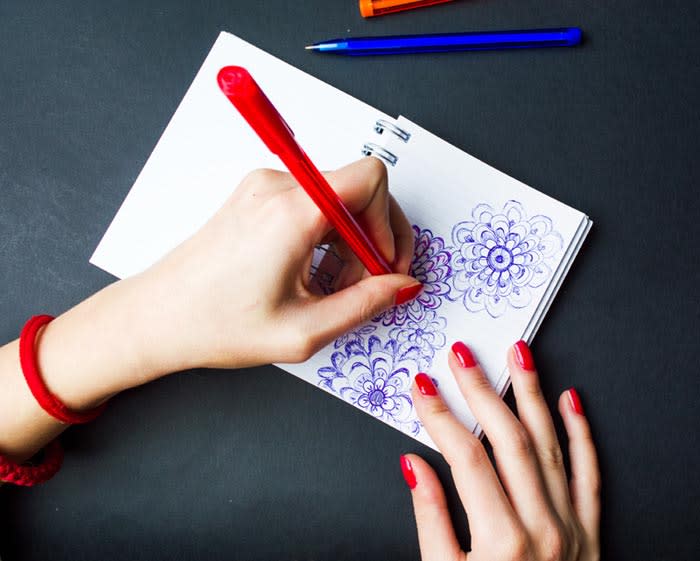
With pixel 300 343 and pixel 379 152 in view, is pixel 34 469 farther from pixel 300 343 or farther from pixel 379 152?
pixel 379 152

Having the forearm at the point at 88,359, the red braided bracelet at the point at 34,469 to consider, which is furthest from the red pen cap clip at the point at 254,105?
the red braided bracelet at the point at 34,469

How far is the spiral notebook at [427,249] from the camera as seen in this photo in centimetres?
66

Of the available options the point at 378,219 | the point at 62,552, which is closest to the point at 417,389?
the point at 378,219

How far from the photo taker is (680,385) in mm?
677

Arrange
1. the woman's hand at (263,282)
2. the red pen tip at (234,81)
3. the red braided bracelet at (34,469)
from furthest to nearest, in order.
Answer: the red braided bracelet at (34,469) → the woman's hand at (263,282) → the red pen tip at (234,81)

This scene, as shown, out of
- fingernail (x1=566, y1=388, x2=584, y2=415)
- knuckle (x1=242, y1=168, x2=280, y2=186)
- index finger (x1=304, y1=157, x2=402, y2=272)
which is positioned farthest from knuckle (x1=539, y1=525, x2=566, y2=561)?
knuckle (x1=242, y1=168, x2=280, y2=186)

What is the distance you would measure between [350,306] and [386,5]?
1.12ft

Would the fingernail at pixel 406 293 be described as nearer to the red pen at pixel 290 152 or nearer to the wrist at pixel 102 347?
the red pen at pixel 290 152

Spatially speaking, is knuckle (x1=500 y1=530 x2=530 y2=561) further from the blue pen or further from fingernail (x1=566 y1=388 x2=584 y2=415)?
the blue pen

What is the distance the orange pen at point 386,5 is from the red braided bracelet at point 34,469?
22.9 inches

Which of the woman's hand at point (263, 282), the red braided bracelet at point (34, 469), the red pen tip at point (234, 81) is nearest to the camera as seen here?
the red pen tip at point (234, 81)

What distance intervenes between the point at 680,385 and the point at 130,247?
62cm

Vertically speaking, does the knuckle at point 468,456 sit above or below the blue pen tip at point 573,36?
below

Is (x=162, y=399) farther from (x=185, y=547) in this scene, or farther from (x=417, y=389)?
(x=417, y=389)
